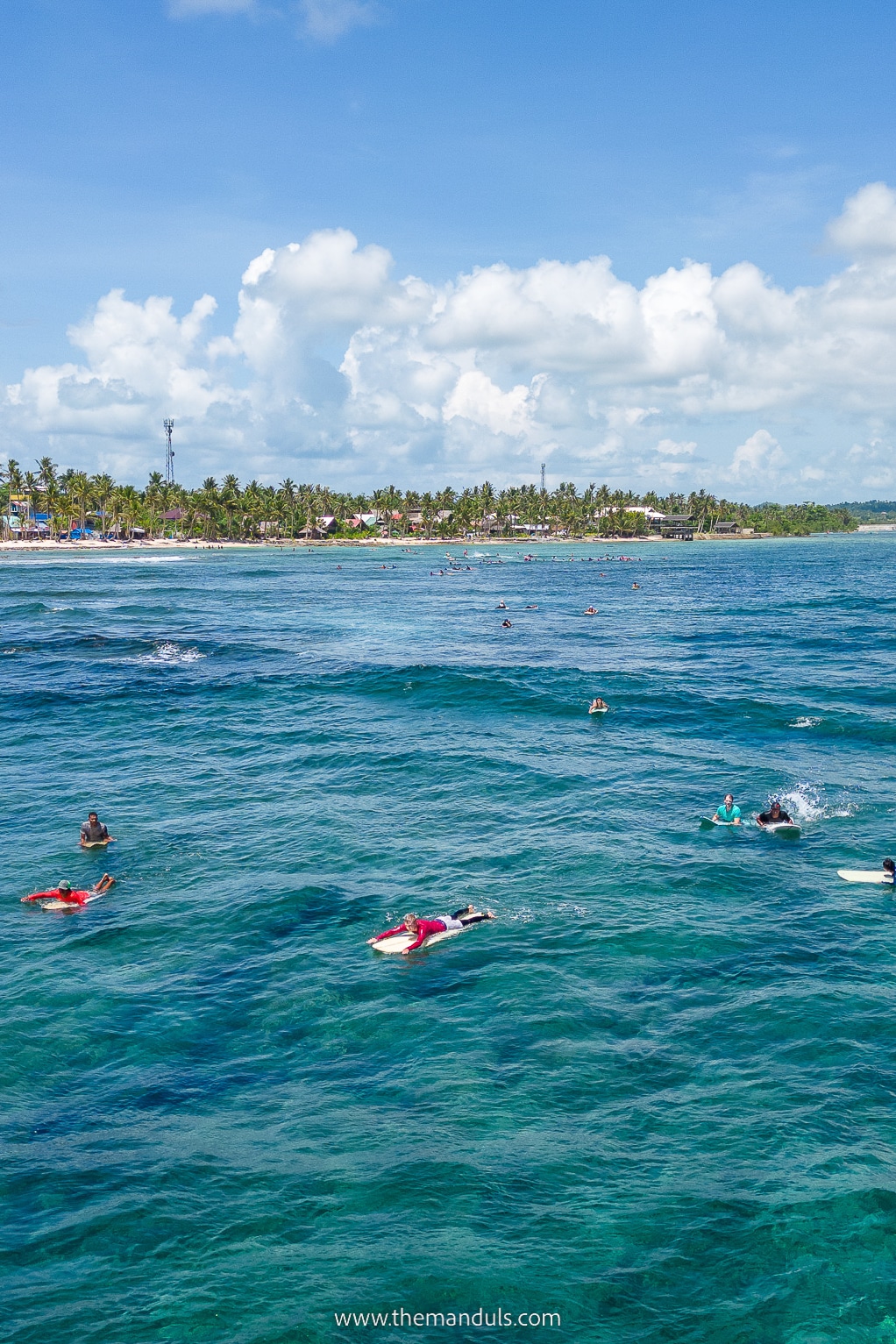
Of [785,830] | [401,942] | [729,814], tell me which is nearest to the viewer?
[401,942]

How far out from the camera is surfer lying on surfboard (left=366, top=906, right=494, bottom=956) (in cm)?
2320

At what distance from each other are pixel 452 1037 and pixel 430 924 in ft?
13.6

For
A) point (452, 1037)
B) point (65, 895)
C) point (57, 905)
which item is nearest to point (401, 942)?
point (452, 1037)

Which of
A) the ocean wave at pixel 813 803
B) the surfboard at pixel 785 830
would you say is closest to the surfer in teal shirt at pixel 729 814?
the surfboard at pixel 785 830

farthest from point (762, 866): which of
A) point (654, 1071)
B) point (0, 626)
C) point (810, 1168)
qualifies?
point (0, 626)

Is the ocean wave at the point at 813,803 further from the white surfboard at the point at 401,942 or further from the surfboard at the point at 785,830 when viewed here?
the white surfboard at the point at 401,942

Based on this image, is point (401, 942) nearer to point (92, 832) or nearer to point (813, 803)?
point (92, 832)

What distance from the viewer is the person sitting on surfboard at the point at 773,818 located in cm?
3083

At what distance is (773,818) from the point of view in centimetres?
3094

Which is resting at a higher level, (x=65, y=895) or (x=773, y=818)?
(x=773, y=818)

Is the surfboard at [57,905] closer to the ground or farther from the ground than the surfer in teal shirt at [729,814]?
closer to the ground

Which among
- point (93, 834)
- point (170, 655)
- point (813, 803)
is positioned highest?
point (170, 655)

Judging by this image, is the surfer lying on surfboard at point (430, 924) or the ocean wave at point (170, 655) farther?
the ocean wave at point (170, 655)

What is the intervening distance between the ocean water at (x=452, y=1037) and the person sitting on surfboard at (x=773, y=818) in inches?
31.7
